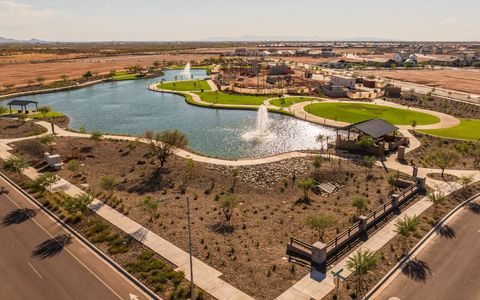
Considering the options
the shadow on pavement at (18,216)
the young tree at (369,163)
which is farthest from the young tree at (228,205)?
the young tree at (369,163)

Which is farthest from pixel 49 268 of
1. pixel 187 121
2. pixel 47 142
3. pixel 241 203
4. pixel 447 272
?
pixel 187 121

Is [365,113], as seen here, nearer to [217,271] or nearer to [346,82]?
[346,82]

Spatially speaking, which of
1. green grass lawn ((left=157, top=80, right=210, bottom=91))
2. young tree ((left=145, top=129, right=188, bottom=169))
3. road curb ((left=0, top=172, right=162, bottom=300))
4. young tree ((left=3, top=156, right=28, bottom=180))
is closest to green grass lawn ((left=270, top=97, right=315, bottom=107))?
green grass lawn ((left=157, top=80, right=210, bottom=91))

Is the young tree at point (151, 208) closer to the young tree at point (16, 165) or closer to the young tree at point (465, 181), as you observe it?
the young tree at point (16, 165)

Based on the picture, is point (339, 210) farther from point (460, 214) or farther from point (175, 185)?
point (175, 185)

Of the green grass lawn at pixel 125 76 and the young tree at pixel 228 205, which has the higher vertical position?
the green grass lawn at pixel 125 76

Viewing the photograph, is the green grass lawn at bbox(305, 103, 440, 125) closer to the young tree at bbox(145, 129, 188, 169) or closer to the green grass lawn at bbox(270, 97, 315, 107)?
the green grass lawn at bbox(270, 97, 315, 107)
